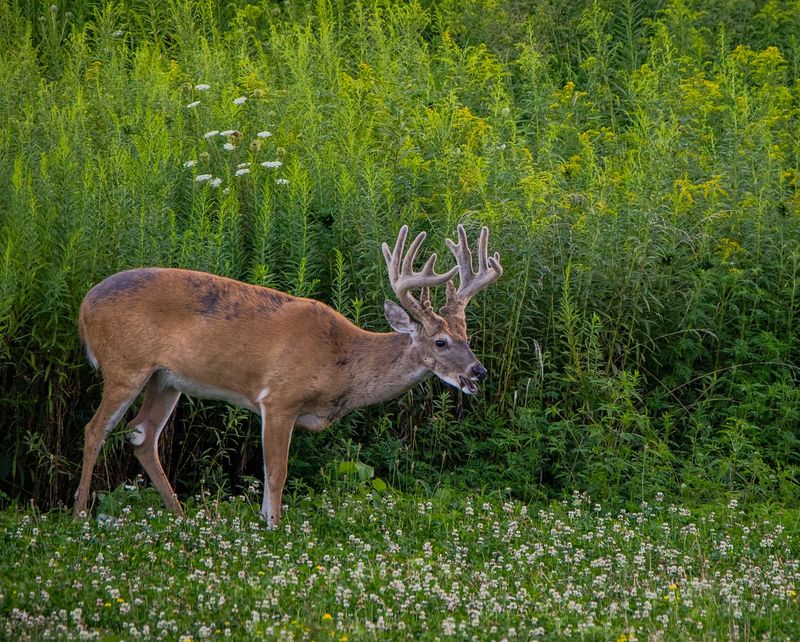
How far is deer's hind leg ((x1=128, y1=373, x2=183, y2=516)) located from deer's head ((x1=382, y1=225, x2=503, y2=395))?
1.43m

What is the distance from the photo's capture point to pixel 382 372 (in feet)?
26.2

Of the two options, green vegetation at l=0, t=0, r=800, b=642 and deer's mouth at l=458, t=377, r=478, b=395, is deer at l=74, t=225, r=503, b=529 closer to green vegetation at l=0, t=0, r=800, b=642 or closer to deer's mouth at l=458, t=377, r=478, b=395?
deer's mouth at l=458, t=377, r=478, b=395

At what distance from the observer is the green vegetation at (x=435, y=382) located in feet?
20.1

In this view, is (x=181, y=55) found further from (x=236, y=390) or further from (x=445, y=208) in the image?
(x=236, y=390)

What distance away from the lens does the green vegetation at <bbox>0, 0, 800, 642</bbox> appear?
611 cm

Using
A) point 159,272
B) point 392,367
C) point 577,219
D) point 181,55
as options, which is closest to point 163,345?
point 159,272

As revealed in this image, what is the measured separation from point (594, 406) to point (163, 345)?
2933 millimetres

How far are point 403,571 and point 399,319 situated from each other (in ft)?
6.22

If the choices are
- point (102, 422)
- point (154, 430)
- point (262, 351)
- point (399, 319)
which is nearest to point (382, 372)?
point (399, 319)

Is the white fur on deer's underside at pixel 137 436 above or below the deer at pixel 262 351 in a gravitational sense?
below

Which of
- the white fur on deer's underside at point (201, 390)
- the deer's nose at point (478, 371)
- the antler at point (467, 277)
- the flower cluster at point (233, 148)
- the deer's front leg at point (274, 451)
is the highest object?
the flower cluster at point (233, 148)

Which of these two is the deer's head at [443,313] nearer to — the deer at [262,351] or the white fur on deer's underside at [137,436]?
the deer at [262,351]

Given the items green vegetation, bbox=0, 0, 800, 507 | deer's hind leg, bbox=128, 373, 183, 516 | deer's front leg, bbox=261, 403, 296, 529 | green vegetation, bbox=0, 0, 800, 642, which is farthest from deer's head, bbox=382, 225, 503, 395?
deer's hind leg, bbox=128, 373, 183, 516

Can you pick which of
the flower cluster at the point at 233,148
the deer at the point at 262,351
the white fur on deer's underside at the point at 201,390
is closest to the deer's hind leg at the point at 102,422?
the deer at the point at 262,351
